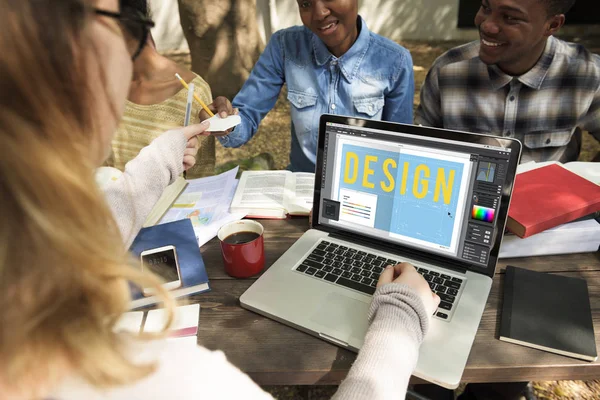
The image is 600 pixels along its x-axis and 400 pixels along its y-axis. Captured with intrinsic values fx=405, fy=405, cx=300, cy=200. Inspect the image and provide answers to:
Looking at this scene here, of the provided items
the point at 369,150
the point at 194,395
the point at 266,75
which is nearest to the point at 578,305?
the point at 369,150

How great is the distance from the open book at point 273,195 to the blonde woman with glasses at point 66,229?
0.90 meters

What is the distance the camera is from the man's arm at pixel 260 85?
216cm

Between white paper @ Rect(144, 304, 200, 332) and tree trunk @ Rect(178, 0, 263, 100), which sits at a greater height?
tree trunk @ Rect(178, 0, 263, 100)

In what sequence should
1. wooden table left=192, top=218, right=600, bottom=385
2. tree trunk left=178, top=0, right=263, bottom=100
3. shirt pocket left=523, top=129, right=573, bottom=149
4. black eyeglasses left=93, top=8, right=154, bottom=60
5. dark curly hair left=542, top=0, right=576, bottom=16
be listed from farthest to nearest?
tree trunk left=178, top=0, right=263, bottom=100
shirt pocket left=523, top=129, right=573, bottom=149
dark curly hair left=542, top=0, right=576, bottom=16
wooden table left=192, top=218, right=600, bottom=385
black eyeglasses left=93, top=8, right=154, bottom=60

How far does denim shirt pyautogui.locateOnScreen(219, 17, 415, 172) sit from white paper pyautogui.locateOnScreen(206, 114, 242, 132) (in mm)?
444

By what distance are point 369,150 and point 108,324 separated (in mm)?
855

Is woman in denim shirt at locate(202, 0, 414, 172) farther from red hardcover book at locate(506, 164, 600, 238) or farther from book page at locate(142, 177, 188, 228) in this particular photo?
red hardcover book at locate(506, 164, 600, 238)

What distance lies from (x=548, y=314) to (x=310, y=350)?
576 millimetres

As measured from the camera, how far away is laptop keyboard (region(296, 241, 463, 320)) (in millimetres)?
1062

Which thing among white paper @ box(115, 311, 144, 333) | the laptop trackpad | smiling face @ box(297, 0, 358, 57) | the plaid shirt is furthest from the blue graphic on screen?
the plaid shirt

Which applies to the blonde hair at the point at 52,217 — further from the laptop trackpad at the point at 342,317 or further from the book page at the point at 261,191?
the book page at the point at 261,191

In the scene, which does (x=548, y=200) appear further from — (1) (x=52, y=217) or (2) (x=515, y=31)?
(1) (x=52, y=217)

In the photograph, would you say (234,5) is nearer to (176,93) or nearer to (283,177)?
(176,93)

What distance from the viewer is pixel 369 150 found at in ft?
3.86
